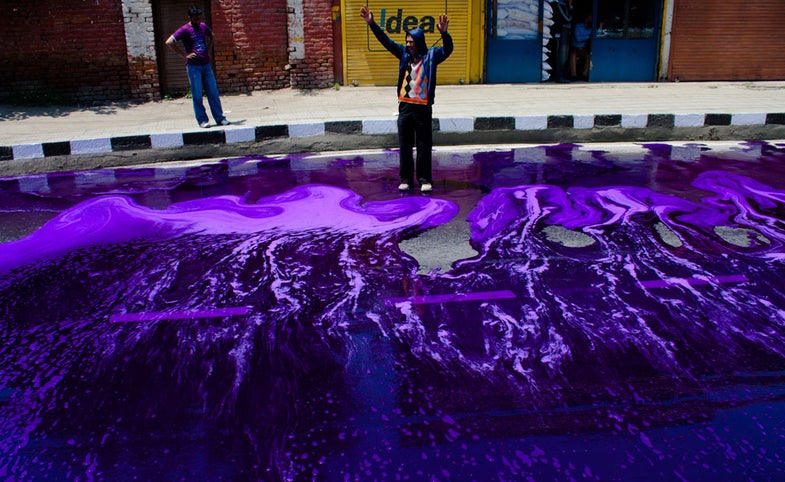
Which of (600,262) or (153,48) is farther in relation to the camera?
(153,48)

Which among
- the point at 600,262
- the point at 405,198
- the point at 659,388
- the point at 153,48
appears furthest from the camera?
the point at 153,48

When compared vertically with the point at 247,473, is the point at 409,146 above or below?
above

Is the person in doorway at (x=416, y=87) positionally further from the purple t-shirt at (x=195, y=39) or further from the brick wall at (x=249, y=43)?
the brick wall at (x=249, y=43)

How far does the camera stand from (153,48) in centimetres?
1240

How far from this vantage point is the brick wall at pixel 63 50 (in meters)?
12.0

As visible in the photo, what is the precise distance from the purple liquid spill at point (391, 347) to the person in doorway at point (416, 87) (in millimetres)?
839

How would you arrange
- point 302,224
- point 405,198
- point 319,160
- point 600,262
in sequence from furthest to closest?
point 319,160
point 405,198
point 302,224
point 600,262

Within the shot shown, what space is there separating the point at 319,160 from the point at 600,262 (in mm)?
4348

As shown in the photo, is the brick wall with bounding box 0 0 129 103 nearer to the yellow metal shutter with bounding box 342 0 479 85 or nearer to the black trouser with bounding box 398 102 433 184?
the yellow metal shutter with bounding box 342 0 479 85

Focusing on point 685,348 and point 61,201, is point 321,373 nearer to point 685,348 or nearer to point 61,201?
point 685,348

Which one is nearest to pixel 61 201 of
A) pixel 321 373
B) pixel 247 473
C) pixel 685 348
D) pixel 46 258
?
pixel 46 258

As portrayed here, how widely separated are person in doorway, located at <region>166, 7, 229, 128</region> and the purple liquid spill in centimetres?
361

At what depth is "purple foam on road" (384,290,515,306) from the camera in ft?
12.3

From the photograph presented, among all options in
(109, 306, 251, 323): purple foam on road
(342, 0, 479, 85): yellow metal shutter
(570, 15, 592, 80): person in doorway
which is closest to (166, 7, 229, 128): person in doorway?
(342, 0, 479, 85): yellow metal shutter
